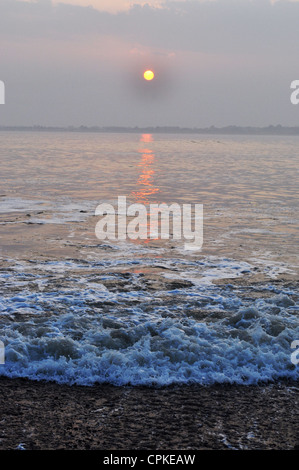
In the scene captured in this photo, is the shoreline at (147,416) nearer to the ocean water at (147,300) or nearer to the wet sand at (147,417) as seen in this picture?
the wet sand at (147,417)

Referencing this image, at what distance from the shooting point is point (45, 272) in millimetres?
11977

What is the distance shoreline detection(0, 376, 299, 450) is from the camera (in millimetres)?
5289

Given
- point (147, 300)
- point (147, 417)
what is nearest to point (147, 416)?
point (147, 417)

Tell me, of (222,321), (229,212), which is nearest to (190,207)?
(229,212)

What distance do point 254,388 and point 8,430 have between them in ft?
10.4

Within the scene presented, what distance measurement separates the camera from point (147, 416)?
582 cm

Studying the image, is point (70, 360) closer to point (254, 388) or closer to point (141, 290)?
point (254, 388)

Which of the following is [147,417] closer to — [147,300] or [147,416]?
[147,416]

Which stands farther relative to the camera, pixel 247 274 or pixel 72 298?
pixel 247 274

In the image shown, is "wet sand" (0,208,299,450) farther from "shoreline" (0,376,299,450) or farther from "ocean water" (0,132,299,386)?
"ocean water" (0,132,299,386)

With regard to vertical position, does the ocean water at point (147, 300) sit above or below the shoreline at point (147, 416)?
above

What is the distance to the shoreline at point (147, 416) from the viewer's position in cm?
529

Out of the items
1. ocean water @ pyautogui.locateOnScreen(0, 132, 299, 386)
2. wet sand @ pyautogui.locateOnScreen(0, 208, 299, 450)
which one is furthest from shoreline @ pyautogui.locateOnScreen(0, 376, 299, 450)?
ocean water @ pyautogui.locateOnScreen(0, 132, 299, 386)

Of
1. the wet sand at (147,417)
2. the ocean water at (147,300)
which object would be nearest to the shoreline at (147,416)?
the wet sand at (147,417)
